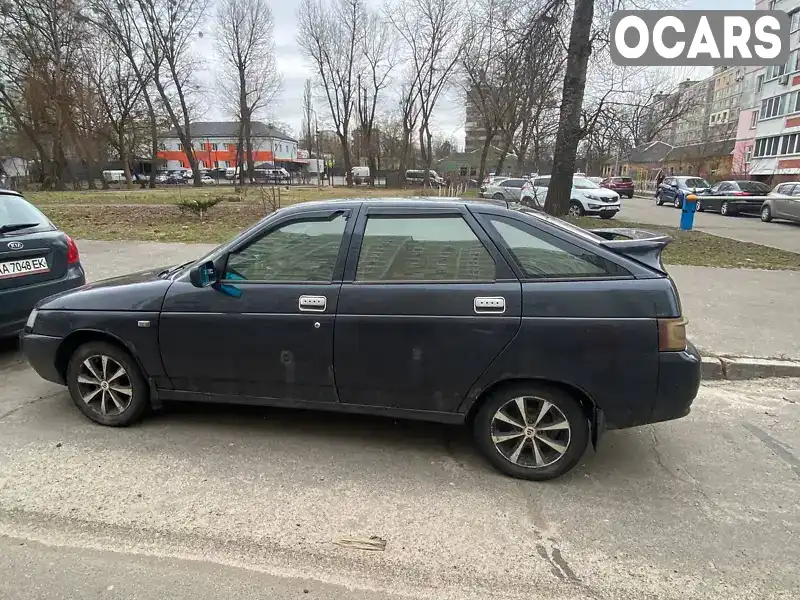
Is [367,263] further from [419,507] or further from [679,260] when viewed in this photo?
[679,260]

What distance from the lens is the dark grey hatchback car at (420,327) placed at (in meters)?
2.81

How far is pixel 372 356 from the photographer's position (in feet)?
10.0

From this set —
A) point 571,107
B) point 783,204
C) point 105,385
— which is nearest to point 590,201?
point 571,107

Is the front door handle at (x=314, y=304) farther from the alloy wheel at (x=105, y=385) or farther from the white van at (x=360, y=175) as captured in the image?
the white van at (x=360, y=175)

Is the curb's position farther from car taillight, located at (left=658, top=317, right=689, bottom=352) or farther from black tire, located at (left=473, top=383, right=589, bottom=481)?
black tire, located at (left=473, top=383, right=589, bottom=481)

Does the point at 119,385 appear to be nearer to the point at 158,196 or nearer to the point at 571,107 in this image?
the point at 571,107

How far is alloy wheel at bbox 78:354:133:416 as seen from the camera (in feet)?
11.7

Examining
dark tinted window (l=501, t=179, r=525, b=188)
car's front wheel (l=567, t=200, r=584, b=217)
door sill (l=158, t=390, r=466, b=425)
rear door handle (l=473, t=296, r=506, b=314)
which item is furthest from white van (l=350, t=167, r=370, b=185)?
rear door handle (l=473, t=296, r=506, b=314)

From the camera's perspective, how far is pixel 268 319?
3156mm

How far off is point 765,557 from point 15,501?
13.2 feet

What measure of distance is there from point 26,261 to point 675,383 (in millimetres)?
5632

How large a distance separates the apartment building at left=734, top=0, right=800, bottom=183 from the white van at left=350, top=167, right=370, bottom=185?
122 feet

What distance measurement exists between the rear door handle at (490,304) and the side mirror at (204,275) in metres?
1.76

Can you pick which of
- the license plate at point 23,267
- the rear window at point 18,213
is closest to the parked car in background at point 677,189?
the rear window at point 18,213
